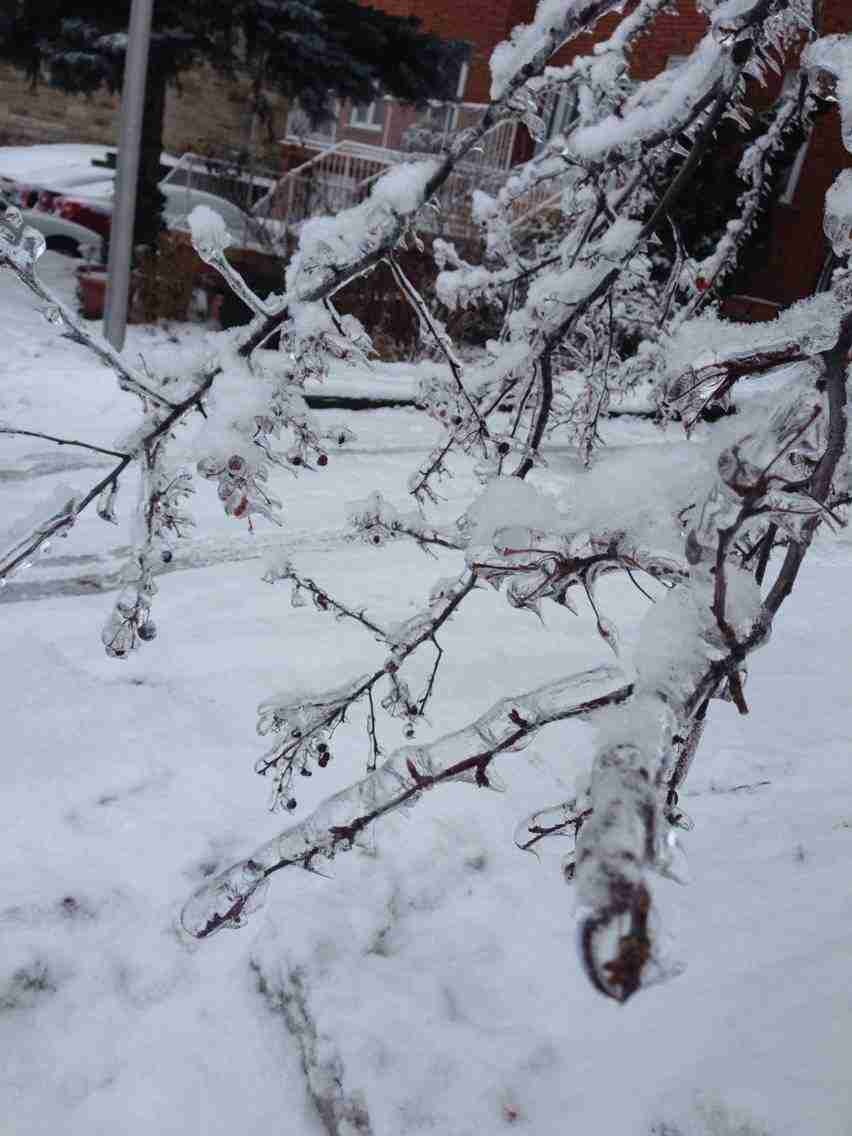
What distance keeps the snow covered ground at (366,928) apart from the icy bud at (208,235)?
0.77ft

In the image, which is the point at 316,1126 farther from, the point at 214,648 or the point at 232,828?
the point at 214,648

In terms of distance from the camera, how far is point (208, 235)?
4.57ft

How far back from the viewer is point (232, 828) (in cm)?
266

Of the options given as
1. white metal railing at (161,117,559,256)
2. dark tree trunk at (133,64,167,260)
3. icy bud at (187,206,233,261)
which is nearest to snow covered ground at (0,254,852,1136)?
icy bud at (187,206,233,261)

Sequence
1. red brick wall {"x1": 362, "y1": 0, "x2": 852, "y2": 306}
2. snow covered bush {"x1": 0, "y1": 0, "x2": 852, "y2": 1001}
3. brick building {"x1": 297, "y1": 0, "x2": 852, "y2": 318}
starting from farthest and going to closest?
red brick wall {"x1": 362, "y1": 0, "x2": 852, "y2": 306} → brick building {"x1": 297, "y1": 0, "x2": 852, "y2": 318} → snow covered bush {"x1": 0, "y1": 0, "x2": 852, "y2": 1001}

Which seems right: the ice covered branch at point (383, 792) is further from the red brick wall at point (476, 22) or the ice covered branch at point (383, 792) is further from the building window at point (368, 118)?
the building window at point (368, 118)

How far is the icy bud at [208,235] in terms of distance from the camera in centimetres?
138

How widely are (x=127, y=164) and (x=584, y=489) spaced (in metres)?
7.58

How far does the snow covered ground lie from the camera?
1.98m

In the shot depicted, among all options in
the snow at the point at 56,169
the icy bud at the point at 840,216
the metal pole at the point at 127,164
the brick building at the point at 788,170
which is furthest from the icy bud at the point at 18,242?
the snow at the point at 56,169

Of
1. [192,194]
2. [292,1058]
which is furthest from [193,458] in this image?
[192,194]

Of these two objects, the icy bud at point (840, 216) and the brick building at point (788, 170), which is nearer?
the icy bud at point (840, 216)

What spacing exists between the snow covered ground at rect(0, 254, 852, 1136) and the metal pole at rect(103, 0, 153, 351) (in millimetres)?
4712

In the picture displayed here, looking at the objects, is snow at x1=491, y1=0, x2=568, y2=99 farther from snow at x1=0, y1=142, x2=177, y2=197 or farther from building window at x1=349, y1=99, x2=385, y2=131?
building window at x1=349, y1=99, x2=385, y2=131
